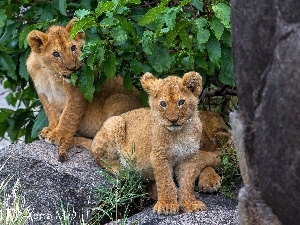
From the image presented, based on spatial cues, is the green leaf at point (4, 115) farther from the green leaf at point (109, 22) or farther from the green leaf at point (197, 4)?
the green leaf at point (197, 4)

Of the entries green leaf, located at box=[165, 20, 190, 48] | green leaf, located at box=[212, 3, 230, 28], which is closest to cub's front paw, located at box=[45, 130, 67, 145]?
green leaf, located at box=[165, 20, 190, 48]

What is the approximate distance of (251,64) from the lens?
3818 millimetres

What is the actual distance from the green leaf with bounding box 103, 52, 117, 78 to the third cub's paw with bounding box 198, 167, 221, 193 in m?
1.11

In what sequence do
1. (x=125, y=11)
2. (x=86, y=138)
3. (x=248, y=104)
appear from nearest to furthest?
(x=248, y=104) → (x=125, y=11) → (x=86, y=138)

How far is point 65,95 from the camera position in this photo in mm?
7184

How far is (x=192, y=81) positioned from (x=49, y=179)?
1.49m

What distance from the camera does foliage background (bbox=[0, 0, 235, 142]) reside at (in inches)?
234

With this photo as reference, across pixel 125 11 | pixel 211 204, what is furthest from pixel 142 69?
pixel 211 204

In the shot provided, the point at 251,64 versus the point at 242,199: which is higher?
the point at 251,64

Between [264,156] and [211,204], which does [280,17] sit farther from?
[211,204]

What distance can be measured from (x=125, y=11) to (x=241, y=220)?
2.54 m

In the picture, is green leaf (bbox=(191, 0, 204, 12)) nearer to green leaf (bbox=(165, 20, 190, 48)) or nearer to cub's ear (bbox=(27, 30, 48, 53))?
green leaf (bbox=(165, 20, 190, 48))

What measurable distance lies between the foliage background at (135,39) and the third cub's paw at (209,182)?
801 mm

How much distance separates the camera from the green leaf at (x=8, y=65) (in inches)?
291
